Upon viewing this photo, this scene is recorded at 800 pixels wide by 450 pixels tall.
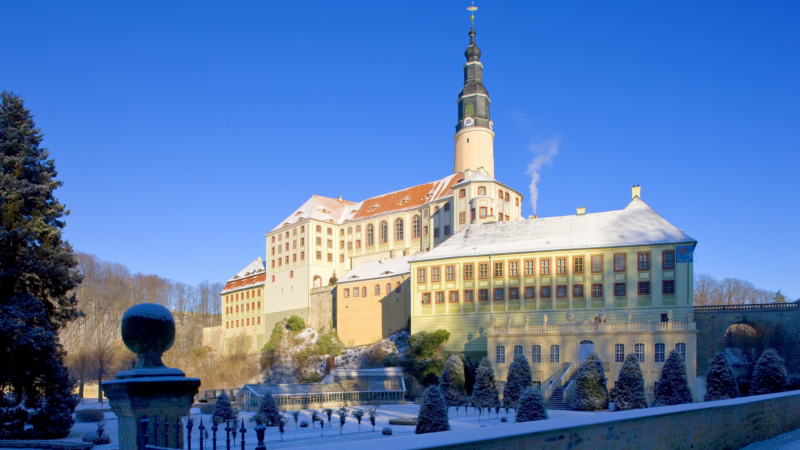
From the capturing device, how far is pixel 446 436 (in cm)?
884

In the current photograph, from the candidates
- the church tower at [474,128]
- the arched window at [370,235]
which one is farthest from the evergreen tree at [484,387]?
the church tower at [474,128]

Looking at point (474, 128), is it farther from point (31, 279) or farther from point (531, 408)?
point (31, 279)

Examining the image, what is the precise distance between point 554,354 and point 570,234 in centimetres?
1123

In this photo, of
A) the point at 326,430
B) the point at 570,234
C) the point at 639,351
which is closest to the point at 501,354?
the point at 639,351

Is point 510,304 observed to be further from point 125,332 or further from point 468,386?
point 125,332

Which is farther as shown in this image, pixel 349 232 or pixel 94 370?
pixel 349 232

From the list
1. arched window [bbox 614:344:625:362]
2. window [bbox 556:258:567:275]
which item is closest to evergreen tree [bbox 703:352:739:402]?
arched window [bbox 614:344:625:362]

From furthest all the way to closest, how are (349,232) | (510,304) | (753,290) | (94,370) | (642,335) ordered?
(753,290) → (349,232) → (94,370) → (510,304) → (642,335)

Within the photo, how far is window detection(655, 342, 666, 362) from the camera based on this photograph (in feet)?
128

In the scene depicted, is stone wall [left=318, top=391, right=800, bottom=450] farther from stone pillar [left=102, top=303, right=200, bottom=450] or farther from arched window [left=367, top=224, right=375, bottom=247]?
arched window [left=367, top=224, right=375, bottom=247]

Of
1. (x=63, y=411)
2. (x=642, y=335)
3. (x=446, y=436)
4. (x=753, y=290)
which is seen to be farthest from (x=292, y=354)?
(x=753, y=290)

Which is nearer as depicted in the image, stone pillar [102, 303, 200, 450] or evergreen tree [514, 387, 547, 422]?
stone pillar [102, 303, 200, 450]

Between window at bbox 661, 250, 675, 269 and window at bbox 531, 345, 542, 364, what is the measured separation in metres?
11.1

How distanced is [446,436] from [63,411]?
2094 cm
